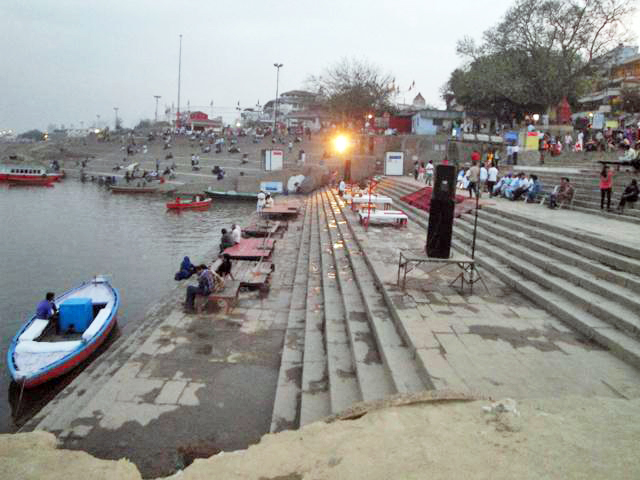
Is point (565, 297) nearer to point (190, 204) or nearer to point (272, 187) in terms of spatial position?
point (190, 204)

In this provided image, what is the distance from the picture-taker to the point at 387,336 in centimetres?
651

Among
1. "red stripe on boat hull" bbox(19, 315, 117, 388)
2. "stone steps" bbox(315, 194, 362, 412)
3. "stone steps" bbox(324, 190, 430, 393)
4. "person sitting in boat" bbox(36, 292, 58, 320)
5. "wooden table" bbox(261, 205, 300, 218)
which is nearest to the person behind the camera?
"stone steps" bbox(324, 190, 430, 393)

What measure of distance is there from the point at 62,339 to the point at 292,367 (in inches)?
214

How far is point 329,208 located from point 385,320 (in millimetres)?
14676

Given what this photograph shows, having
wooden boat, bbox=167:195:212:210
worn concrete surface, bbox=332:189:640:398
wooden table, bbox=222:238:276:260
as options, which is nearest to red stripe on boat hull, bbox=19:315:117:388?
wooden table, bbox=222:238:276:260

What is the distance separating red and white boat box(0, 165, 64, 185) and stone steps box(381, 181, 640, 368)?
41089 mm

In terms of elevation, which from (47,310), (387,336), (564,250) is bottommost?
(47,310)

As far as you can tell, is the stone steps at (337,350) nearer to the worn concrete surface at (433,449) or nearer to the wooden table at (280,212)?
the worn concrete surface at (433,449)

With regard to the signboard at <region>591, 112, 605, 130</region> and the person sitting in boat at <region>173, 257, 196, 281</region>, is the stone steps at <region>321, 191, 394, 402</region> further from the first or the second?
the signboard at <region>591, 112, 605, 130</region>

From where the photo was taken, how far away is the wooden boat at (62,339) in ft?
26.9

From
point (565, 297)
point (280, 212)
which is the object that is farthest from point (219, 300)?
point (280, 212)

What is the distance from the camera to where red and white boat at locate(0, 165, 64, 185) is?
41.5 metres

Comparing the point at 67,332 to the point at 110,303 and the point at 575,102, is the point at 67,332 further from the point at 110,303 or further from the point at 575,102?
the point at 575,102

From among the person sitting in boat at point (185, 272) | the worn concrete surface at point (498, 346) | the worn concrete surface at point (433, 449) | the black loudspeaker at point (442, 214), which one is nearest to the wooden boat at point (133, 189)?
the person sitting in boat at point (185, 272)
